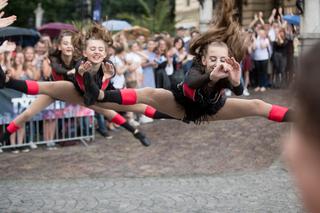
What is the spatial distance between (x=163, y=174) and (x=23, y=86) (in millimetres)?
4191

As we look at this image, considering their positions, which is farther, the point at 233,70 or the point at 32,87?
the point at 32,87

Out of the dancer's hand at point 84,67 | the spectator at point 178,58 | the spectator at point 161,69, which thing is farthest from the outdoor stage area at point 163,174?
the dancer's hand at point 84,67

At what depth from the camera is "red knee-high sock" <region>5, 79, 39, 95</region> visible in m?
5.31

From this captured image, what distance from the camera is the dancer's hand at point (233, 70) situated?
15.6 feet

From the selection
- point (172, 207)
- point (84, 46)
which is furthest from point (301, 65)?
point (172, 207)

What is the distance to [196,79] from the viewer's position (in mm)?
4832

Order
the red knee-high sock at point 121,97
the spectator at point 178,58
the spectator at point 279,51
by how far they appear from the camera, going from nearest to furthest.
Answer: the red knee-high sock at point 121,97 < the spectator at point 178,58 < the spectator at point 279,51

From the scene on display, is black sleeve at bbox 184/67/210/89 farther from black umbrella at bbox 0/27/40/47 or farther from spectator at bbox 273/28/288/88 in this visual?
spectator at bbox 273/28/288/88

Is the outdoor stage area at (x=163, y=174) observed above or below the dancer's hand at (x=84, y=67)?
below

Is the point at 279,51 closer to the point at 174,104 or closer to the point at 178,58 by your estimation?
the point at 178,58

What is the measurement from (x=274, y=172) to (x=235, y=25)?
4606mm

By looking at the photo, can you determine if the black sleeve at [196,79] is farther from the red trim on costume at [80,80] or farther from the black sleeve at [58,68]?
the black sleeve at [58,68]

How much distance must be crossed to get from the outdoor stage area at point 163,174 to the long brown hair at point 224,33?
2.64 meters

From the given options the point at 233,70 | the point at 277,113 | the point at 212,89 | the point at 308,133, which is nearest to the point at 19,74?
the point at 212,89
